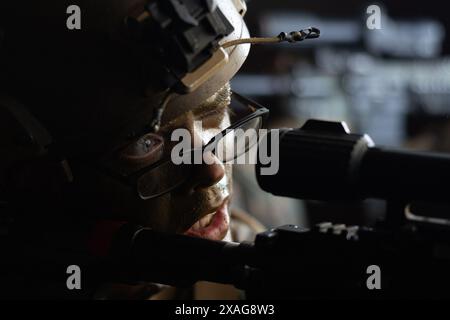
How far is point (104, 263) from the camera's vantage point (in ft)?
4.15

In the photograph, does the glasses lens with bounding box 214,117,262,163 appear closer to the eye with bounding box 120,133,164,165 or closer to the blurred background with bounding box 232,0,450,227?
the eye with bounding box 120,133,164,165

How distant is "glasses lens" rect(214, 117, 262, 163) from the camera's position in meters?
1.43

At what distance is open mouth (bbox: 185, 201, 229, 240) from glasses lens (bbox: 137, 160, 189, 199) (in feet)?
0.51

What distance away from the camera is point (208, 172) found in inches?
54.4

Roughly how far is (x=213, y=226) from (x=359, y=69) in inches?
113

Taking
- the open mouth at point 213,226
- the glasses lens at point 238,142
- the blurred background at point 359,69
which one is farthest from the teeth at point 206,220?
the blurred background at point 359,69

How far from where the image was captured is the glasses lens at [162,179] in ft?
4.49

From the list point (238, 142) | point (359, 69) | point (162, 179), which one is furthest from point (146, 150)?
point (359, 69)

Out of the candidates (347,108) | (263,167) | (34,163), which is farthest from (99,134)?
(347,108)

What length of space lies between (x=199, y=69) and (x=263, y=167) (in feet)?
0.74

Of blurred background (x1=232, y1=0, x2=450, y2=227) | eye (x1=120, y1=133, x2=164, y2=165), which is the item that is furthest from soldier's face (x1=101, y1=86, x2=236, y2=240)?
blurred background (x1=232, y1=0, x2=450, y2=227)

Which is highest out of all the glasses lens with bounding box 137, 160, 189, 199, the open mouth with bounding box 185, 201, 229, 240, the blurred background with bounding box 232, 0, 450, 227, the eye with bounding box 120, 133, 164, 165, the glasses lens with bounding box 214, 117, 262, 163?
the blurred background with bounding box 232, 0, 450, 227

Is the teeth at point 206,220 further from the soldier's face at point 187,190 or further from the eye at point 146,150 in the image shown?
the eye at point 146,150

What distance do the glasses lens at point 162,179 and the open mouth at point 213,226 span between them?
0.16 m
